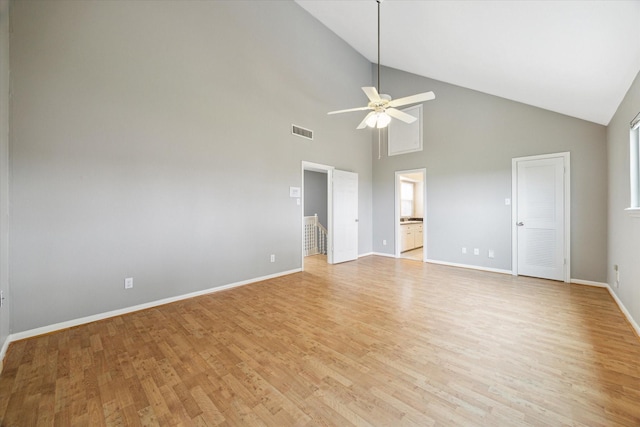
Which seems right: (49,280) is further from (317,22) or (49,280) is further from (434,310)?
(317,22)

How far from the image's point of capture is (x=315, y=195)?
800cm

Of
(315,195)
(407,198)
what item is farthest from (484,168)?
(315,195)

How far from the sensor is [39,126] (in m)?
2.56

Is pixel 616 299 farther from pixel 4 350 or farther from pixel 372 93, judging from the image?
pixel 4 350

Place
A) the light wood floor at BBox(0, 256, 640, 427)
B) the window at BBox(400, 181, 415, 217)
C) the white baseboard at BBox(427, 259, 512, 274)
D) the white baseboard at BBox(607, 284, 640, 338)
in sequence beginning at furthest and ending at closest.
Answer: the window at BBox(400, 181, 415, 217), the white baseboard at BBox(427, 259, 512, 274), the white baseboard at BBox(607, 284, 640, 338), the light wood floor at BBox(0, 256, 640, 427)

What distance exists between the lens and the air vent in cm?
488

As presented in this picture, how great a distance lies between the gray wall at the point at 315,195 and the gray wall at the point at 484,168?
7.08 ft

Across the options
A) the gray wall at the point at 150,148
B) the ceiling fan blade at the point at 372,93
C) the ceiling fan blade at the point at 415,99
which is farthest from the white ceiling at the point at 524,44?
the gray wall at the point at 150,148

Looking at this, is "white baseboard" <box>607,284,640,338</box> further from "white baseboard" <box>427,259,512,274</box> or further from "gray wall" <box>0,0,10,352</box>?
"gray wall" <box>0,0,10,352</box>

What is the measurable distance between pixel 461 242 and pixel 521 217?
114cm

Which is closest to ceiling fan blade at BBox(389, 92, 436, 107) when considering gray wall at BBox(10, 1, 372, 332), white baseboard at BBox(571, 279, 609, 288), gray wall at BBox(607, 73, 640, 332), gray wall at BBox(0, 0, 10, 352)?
gray wall at BBox(607, 73, 640, 332)

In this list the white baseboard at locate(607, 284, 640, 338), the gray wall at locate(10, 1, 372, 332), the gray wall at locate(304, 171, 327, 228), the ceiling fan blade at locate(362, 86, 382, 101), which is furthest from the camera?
the gray wall at locate(304, 171, 327, 228)

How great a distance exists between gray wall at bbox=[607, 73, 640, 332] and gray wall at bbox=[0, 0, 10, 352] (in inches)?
231

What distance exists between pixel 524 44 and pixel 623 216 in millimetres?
2321
